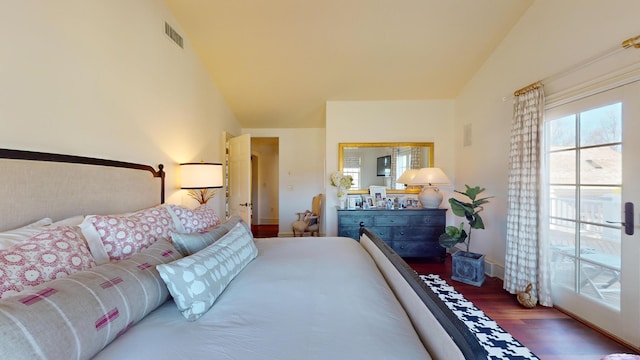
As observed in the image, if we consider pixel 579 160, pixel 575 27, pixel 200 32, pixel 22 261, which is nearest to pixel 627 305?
pixel 579 160

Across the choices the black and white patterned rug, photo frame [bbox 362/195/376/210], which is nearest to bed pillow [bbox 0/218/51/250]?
the black and white patterned rug

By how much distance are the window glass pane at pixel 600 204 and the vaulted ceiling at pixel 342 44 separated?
2017 mm

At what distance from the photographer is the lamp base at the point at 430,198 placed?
381 centimetres

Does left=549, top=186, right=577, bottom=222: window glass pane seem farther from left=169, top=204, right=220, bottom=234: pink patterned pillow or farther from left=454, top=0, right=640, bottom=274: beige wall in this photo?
left=169, top=204, right=220, bottom=234: pink patterned pillow

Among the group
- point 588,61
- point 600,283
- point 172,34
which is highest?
point 172,34

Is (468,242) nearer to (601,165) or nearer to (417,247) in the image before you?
(417,247)

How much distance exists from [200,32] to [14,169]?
2402mm

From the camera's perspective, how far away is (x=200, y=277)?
1088 millimetres

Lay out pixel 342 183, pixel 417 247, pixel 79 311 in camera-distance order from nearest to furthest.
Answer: pixel 79 311, pixel 417 247, pixel 342 183

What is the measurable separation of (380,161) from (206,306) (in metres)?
3.64

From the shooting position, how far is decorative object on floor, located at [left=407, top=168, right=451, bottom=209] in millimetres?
3502

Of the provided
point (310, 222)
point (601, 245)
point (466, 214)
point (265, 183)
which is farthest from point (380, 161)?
point (265, 183)

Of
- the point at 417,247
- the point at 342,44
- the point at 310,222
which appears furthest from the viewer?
the point at 310,222

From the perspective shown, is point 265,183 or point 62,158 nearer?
point 62,158
